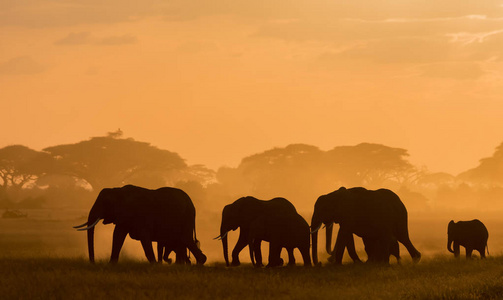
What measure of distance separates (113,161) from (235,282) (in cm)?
6361

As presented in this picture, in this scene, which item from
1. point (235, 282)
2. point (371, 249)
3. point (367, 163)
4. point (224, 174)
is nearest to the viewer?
point (235, 282)

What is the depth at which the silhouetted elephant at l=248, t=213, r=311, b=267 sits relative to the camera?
24469 mm

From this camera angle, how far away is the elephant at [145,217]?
2388 centimetres

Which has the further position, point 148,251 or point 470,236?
point 470,236

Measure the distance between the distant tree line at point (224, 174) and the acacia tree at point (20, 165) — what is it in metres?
0.10

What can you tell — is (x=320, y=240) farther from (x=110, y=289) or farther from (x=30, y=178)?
(x=30, y=178)

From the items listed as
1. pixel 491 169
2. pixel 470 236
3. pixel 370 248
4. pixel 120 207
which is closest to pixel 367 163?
pixel 491 169

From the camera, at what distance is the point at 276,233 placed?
2448 centimetres

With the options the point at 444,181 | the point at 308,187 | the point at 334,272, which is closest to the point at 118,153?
the point at 308,187

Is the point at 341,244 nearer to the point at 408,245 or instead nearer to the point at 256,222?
the point at 408,245

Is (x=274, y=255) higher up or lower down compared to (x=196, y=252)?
lower down

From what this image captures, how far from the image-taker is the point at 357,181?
95312mm

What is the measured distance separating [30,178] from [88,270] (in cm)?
6736

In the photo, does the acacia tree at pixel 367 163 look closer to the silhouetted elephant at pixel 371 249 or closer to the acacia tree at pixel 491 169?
the acacia tree at pixel 491 169
